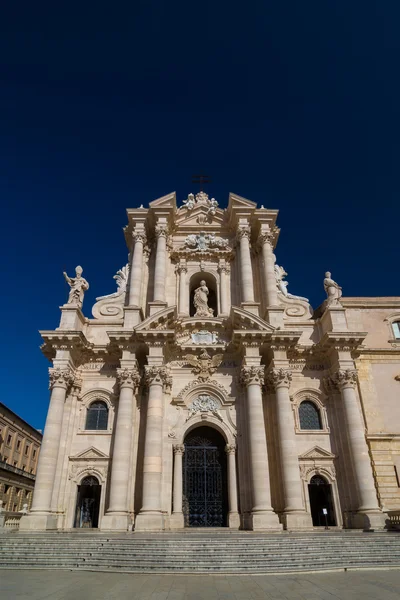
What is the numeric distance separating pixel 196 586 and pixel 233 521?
11.6 meters

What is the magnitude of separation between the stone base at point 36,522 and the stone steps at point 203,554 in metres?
4.74

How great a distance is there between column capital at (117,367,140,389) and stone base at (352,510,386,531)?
12684 mm

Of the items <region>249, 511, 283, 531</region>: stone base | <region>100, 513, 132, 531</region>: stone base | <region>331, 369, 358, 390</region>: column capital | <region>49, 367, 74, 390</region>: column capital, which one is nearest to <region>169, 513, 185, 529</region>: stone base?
<region>100, 513, 132, 531</region>: stone base

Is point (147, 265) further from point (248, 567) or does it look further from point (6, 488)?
point (6, 488)

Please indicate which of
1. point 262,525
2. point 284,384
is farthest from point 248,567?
point 284,384

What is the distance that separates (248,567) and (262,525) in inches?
306

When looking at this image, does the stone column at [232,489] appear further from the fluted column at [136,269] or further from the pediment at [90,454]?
the fluted column at [136,269]

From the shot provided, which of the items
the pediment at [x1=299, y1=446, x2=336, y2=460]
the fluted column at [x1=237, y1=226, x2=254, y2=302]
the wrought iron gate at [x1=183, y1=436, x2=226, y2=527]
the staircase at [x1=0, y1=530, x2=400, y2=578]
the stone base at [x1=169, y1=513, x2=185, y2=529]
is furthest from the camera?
the fluted column at [x1=237, y1=226, x2=254, y2=302]

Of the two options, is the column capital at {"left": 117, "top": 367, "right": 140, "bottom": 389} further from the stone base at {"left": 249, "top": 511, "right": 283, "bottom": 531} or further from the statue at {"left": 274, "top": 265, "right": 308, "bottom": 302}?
the statue at {"left": 274, "top": 265, "right": 308, "bottom": 302}

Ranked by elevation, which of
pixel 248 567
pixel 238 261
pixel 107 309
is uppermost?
pixel 238 261

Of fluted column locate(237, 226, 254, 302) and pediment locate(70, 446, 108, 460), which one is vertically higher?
fluted column locate(237, 226, 254, 302)

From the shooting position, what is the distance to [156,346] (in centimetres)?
2248

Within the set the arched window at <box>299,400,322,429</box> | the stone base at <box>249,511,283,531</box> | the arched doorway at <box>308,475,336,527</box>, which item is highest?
the arched window at <box>299,400,322,429</box>

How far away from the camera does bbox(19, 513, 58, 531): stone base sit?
18594 mm
